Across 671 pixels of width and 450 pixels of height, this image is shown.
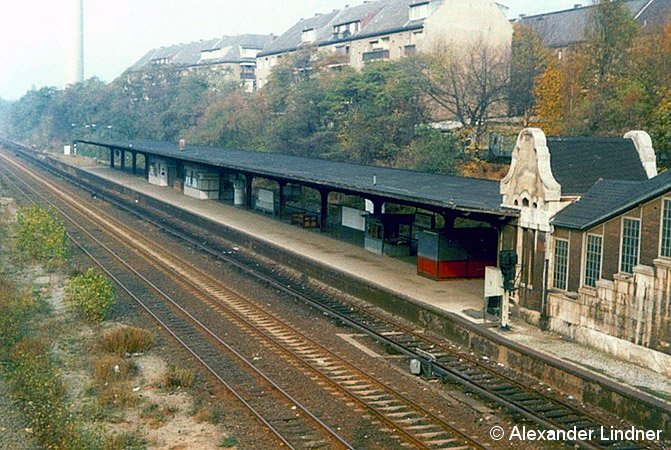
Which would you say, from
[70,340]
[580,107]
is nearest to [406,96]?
[580,107]

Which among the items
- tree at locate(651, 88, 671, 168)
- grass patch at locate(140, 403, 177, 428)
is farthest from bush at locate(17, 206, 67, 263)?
tree at locate(651, 88, 671, 168)

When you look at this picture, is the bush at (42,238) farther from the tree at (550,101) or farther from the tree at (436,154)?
the tree at (550,101)

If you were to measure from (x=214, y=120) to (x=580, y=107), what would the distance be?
39957 millimetres

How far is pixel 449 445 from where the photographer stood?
11.4 metres

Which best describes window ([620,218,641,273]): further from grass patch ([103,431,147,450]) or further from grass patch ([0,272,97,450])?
grass patch ([0,272,97,450])

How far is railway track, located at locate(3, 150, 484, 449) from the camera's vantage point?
1180 cm

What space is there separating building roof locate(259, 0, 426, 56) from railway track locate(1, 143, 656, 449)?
1656 inches

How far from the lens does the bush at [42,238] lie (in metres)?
26.2

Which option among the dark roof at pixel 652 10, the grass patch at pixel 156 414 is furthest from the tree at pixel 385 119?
the grass patch at pixel 156 414

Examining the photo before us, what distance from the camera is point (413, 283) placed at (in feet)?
73.3

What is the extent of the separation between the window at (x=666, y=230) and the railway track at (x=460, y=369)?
3477 mm

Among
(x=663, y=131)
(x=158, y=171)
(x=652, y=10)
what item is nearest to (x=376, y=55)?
(x=158, y=171)

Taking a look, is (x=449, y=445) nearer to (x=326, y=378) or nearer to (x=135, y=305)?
(x=326, y=378)

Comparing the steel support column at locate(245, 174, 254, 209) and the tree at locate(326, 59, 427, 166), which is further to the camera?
the tree at locate(326, 59, 427, 166)
